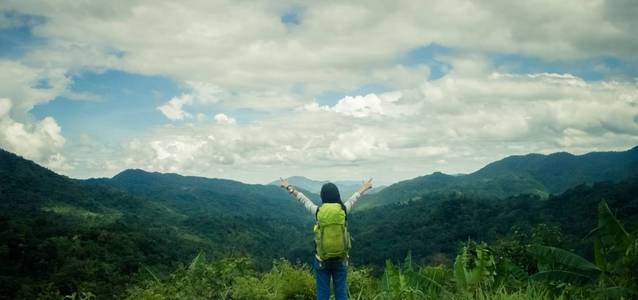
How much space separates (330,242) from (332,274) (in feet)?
2.08

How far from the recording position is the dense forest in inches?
251

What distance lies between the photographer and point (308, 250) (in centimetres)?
13100

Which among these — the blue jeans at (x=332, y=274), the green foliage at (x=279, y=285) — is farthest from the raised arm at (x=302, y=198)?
the green foliage at (x=279, y=285)

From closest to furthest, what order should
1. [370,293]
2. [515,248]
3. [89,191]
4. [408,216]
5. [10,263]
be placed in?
[370,293]
[515,248]
[10,263]
[408,216]
[89,191]

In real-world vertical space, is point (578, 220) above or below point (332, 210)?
below

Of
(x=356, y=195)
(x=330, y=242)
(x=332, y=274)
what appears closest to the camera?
(x=330, y=242)

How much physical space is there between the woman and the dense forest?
3.00 feet

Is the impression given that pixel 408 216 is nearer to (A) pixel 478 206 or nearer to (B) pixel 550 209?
(A) pixel 478 206

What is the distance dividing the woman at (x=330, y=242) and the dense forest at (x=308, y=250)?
0.91 m

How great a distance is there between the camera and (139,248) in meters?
84.3

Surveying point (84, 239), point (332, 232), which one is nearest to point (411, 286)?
point (332, 232)

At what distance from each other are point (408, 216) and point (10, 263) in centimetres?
13374

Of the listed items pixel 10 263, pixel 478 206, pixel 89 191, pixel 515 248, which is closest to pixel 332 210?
pixel 515 248

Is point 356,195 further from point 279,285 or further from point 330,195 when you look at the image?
point 279,285
